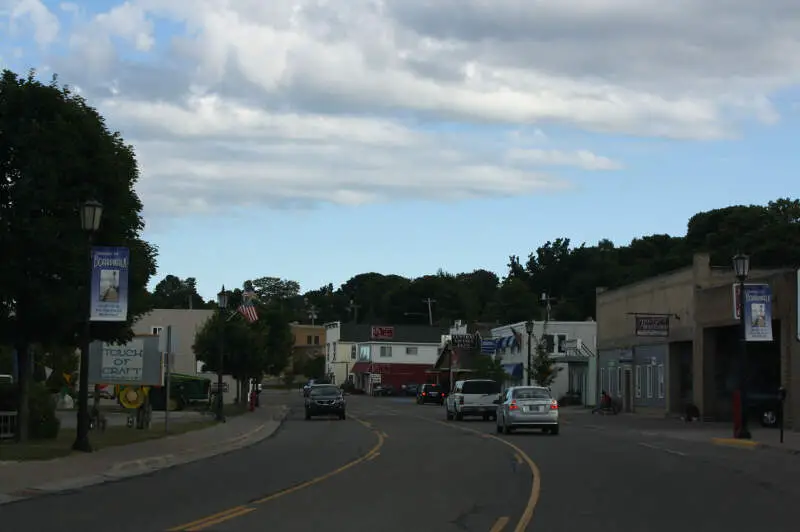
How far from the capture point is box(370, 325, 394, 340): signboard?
13538 cm

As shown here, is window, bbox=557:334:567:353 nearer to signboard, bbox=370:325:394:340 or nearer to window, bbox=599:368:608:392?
window, bbox=599:368:608:392

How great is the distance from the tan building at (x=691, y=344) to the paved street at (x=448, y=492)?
13.5 m

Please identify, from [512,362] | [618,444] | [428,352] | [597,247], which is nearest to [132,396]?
[618,444]

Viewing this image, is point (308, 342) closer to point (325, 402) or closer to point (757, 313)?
point (325, 402)

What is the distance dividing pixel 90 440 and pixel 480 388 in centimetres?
2525

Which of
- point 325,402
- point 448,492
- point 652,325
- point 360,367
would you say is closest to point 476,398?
point 325,402

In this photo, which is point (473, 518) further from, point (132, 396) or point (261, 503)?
point (132, 396)

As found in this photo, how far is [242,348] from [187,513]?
168ft

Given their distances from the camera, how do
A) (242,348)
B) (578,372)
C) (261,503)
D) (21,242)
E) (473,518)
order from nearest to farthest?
(473,518), (261,503), (21,242), (242,348), (578,372)

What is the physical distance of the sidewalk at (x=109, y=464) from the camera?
1850 cm

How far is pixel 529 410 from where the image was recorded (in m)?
36.6

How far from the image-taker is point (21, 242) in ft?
82.2

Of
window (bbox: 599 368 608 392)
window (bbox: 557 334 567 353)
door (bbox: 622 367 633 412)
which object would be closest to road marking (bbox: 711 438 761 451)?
door (bbox: 622 367 633 412)

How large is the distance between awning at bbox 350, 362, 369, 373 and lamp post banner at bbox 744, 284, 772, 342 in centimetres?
10031
